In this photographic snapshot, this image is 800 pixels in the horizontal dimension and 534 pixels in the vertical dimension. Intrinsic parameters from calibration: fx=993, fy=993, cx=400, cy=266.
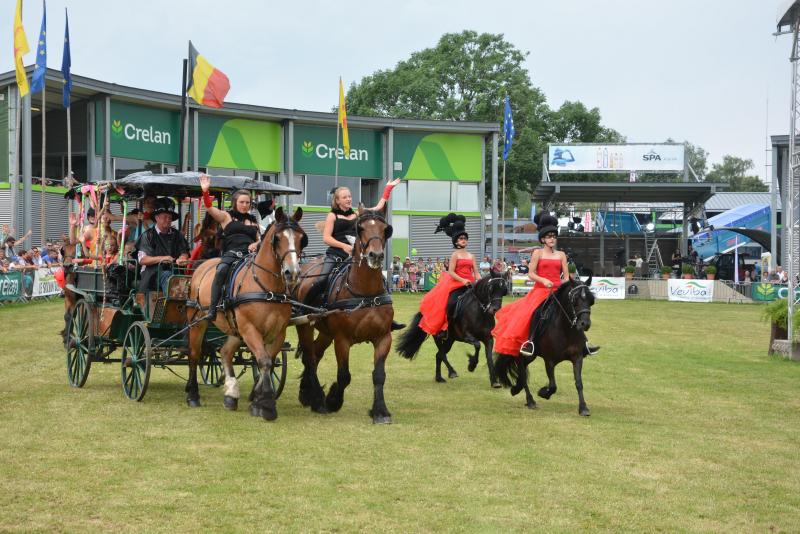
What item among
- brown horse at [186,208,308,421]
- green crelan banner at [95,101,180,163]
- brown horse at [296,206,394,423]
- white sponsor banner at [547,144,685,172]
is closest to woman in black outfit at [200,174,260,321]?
brown horse at [186,208,308,421]

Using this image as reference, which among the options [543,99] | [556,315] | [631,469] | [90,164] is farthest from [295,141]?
[631,469]

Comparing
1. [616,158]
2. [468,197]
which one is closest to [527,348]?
[468,197]

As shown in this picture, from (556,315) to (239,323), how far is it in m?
4.10

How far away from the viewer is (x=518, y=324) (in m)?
12.9

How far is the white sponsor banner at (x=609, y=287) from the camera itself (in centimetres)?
4484

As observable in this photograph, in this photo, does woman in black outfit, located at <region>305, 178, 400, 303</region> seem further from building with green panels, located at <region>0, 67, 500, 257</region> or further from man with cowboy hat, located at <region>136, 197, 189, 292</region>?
building with green panels, located at <region>0, 67, 500, 257</region>

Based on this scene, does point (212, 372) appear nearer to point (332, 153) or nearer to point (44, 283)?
point (44, 283)

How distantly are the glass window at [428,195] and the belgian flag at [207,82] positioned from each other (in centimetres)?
2860

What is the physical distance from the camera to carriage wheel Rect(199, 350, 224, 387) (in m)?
14.0

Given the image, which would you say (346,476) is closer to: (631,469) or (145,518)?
(145,518)

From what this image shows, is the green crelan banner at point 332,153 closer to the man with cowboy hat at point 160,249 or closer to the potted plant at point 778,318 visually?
the potted plant at point 778,318

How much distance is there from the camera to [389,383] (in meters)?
15.6

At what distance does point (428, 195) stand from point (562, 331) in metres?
41.7

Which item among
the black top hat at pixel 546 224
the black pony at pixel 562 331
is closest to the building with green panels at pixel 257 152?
the black top hat at pixel 546 224
